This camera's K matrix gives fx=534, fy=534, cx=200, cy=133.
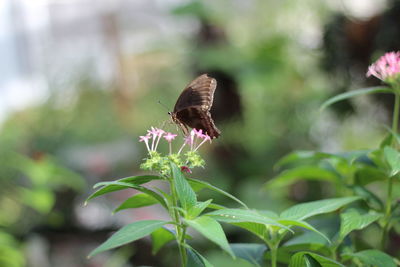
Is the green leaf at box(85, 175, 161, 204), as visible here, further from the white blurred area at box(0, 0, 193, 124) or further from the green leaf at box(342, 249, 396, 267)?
the white blurred area at box(0, 0, 193, 124)

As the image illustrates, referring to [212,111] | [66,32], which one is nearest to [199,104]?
[212,111]

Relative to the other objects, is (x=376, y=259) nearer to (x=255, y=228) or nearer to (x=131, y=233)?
(x=255, y=228)

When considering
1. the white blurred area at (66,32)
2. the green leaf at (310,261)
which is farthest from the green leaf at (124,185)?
the white blurred area at (66,32)

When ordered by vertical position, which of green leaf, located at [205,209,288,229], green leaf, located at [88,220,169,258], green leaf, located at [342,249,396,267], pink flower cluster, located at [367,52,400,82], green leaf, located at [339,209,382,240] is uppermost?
pink flower cluster, located at [367,52,400,82]

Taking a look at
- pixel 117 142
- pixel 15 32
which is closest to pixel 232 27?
pixel 117 142

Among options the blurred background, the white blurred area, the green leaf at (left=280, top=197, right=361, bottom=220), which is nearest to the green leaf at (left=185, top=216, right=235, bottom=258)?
the green leaf at (left=280, top=197, right=361, bottom=220)

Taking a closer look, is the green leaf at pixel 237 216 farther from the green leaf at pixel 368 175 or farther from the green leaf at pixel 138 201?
the green leaf at pixel 368 175

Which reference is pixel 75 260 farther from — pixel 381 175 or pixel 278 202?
pixel 381 175

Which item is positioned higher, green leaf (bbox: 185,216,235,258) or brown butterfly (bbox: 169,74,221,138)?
brown butterfly (bbox: 169,74,221,138)
